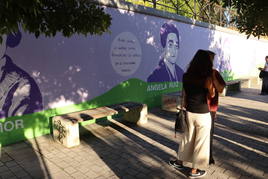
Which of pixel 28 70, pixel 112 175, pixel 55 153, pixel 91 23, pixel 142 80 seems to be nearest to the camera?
pixel 91 23

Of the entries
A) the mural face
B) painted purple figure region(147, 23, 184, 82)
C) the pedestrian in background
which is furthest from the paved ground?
the pedestrian in background

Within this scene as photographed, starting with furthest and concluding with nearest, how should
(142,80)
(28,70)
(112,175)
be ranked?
1. (142,80)
2. (28,70)
3. (112,175)

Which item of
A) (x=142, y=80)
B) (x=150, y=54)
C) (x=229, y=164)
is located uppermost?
(x=150, y=54)

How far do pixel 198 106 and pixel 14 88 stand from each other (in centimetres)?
382

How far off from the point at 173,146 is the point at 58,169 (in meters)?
2.47

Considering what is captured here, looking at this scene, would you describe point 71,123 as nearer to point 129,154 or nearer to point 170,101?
point 129,154

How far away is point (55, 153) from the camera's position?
4555 mm

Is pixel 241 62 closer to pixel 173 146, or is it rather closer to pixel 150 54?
pixel 150 54

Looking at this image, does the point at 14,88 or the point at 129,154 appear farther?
the point at 14,88

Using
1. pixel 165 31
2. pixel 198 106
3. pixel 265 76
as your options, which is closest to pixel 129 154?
pixel 198 106

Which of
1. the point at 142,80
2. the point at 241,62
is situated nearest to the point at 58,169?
the point at 142,80

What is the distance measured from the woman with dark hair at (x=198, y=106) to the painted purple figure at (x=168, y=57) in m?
4.57

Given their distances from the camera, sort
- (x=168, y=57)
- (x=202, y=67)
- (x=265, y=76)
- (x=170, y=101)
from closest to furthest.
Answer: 1. (x=202, y=67)
2. (x=170, y=101)
3. (x=168, y=57)
4. (x=265, y=76)

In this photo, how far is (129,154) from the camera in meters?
4.61
